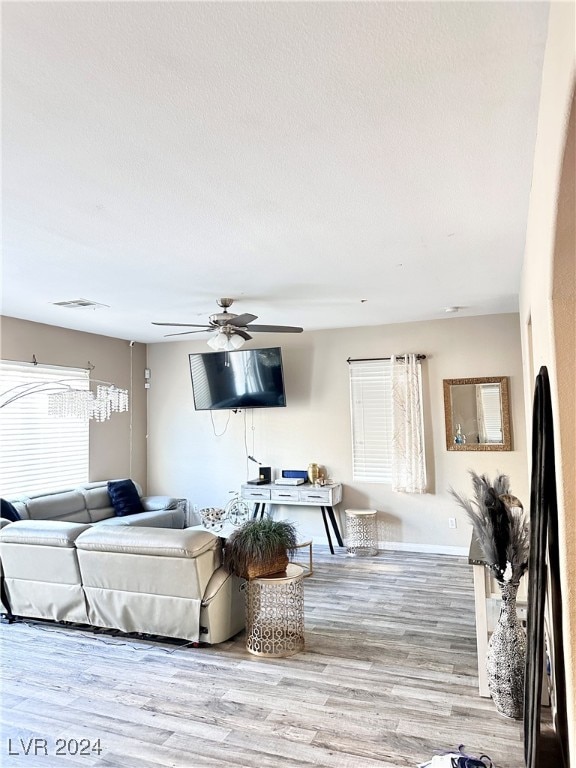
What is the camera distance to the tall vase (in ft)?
8.71

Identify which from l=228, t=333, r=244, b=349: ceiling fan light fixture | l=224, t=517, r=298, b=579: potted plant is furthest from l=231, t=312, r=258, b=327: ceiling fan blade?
l=224, t=517, r=298, b=579: potted plant

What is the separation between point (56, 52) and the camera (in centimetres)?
156

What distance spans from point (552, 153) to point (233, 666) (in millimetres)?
3254

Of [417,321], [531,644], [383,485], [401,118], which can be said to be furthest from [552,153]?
[383,485]

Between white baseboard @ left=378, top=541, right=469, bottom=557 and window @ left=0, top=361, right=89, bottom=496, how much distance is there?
12.6 ft

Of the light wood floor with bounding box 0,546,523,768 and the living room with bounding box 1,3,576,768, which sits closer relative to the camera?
the light wood floor with bounding box 0,546,523,768

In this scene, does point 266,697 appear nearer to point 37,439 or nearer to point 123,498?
point 123,498

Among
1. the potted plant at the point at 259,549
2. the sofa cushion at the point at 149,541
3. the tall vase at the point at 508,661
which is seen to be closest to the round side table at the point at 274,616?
the potted plant at the point at 259,549

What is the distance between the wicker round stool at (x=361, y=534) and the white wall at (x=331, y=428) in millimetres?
241

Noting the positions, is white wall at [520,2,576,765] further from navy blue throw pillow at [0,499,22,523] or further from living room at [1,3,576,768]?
navy blue throw pillow at [0,499,22,523]

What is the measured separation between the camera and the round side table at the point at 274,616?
11.2ft

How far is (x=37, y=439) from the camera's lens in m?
5.82

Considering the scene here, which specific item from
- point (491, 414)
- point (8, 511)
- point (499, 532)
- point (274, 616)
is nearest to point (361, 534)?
point (491, 414)

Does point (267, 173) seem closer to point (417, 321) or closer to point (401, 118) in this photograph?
point (401, 118)
